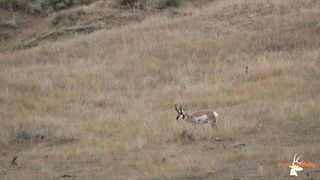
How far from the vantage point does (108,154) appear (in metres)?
12.0

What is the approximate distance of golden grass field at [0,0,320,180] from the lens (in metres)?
10.9

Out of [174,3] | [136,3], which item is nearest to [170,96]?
[174,3]

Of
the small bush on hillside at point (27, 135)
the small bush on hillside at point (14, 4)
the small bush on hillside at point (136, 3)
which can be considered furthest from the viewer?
the small bush on hillside at point (14, 4)

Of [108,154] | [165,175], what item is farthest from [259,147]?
[108,154]

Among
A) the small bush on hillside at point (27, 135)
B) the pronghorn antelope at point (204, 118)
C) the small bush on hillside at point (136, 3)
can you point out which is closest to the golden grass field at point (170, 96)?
the small bush on hillside at point (27, 135)

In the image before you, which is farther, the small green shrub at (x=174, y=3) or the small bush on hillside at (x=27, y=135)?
the small green shrub at (x=174, y=3)

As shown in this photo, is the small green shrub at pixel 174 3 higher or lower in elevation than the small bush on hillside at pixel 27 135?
higher

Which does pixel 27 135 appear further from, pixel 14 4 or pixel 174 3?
pixel 14 4

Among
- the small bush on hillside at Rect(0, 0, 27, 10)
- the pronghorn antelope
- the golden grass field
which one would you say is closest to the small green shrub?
the golden grass field

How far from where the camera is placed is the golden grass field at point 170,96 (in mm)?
10867

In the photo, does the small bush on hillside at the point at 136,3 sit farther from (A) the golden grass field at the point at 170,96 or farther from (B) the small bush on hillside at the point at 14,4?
(B) the small bush on hillside at the point at 14,4

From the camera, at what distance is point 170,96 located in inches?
693

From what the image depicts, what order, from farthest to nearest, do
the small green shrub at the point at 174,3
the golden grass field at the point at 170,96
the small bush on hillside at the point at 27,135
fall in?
the small green shrub at the point at 174,3 < the small bush on hillside at the point at 27,135 < the golden grass field at the point at 170,96

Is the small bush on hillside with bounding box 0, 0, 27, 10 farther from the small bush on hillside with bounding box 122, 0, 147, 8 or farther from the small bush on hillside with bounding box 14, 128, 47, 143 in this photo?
the small bush on hillside with bounding box 14, 128, 47, 143
